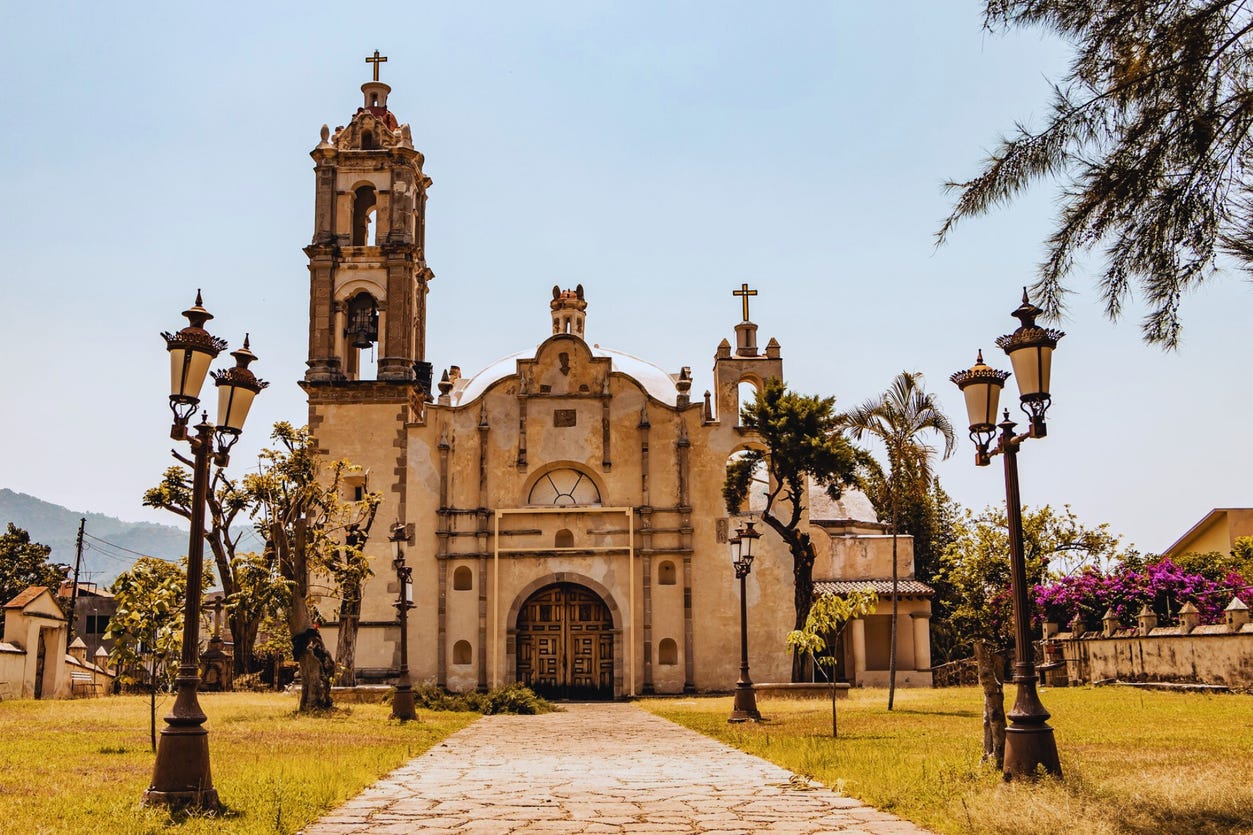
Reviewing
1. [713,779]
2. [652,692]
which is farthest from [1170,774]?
[652,692]

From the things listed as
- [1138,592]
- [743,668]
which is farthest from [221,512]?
[1138,592]

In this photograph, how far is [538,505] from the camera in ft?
104

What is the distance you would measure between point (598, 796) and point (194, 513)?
3952 mm

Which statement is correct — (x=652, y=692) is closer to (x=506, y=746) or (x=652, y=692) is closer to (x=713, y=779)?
(x=506, y=746)

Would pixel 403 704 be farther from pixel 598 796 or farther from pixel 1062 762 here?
pixel 1062 762

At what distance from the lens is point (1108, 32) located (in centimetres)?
727

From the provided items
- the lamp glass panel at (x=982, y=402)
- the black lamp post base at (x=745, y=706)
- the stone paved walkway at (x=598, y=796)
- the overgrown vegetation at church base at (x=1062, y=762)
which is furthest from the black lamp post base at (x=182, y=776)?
the black lamp post base at (x=745, y=706)

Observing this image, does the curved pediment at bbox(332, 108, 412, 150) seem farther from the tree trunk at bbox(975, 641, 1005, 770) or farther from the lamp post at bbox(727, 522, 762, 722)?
the tree trunk at bbox(975, 641, 1005, 770)

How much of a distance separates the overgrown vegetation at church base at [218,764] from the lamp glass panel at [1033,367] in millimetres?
6294

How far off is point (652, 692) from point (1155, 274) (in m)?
24.5

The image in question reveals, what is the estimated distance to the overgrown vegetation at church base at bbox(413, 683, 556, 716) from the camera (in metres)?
24.8

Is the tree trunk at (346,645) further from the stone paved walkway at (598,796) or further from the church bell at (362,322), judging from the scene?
the stone paved walkway at (598,796)

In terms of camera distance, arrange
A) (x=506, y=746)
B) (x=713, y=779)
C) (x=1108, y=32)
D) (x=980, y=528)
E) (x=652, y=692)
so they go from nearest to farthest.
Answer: (x=1108, y=32)
(x=713, y=779)
(x=506, y=746)
(x=980, y=528)
(x=652, y=692)

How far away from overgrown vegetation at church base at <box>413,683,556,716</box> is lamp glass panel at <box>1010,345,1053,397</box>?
1686 cm
